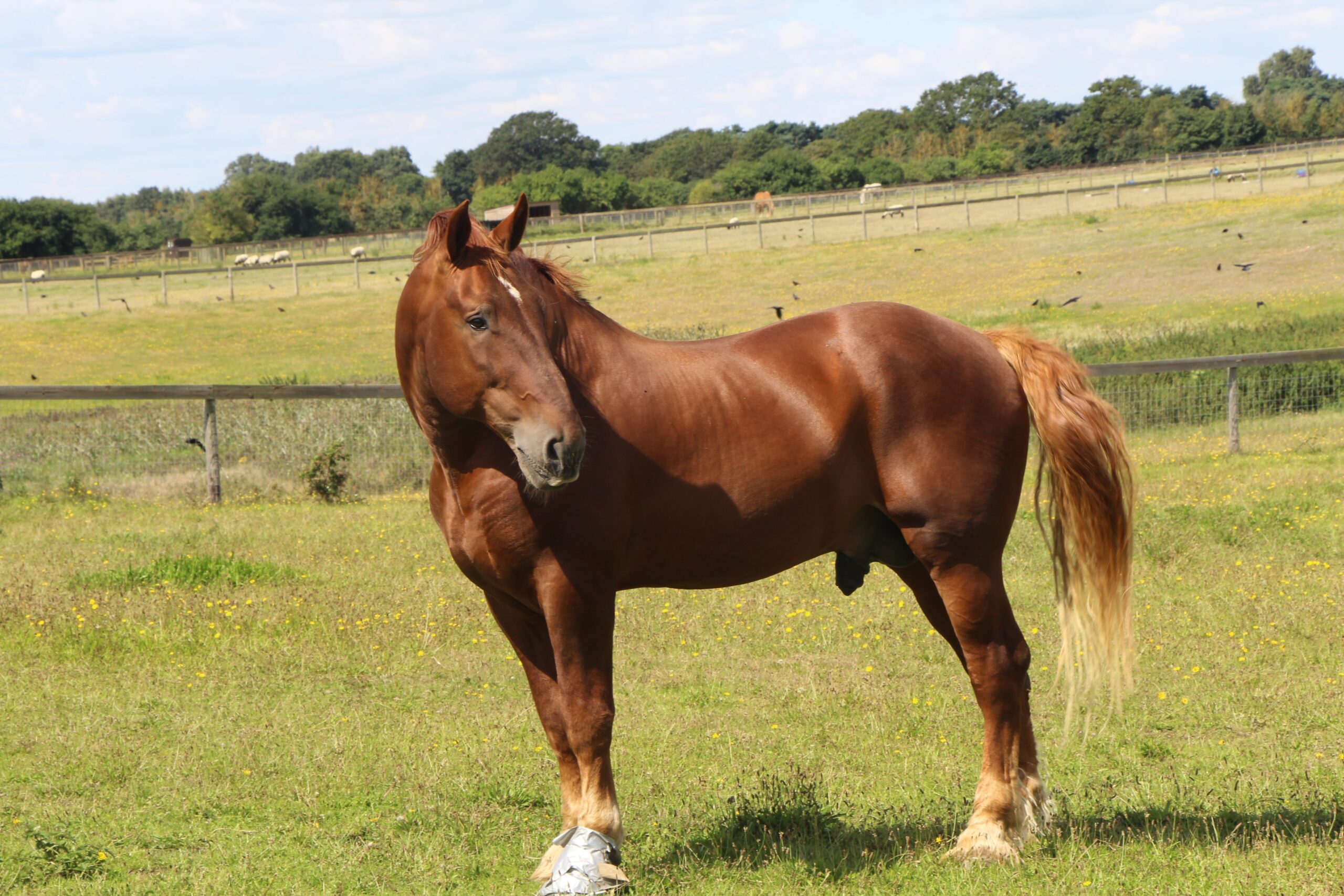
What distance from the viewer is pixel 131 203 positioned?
163m

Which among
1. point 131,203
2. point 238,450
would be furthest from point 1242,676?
point 131,203

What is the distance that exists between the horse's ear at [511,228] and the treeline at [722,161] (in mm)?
68072

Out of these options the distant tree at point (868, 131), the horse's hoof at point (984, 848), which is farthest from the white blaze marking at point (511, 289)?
the distant tree at point (868, 131)

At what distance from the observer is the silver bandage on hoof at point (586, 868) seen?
363cm

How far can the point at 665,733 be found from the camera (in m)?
5.59

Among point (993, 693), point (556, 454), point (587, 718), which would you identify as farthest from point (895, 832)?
point (556, 454)

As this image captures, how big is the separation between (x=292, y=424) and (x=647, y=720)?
10871 millimetres

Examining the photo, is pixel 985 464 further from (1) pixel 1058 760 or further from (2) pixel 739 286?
(2) pixel 739 286

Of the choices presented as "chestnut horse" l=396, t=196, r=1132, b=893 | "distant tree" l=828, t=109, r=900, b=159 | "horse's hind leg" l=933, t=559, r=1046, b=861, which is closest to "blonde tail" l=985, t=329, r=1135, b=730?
"chestnut horse" l=396, t=196, r=1132, b=893

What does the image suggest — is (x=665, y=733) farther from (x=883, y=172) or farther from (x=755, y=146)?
(x=755, y=146)

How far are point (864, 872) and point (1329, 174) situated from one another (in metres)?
56.7

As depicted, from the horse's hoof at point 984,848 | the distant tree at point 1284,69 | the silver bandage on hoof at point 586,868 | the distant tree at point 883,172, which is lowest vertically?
the horse's hoof at point 984,848

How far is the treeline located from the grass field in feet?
208

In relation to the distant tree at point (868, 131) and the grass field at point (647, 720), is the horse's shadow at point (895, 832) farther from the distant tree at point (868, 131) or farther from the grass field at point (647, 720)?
the distant tree at point (868, 131)
